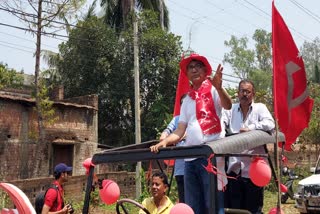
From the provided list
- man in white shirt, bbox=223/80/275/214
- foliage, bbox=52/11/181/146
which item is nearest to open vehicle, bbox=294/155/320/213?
man in white shirt, bbox=223/80/275/214

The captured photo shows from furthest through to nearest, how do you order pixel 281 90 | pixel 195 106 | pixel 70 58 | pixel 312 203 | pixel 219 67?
pixel 70 58
pixel 312 203
pixel 281 90
pixel 195 106
pixel 219 67

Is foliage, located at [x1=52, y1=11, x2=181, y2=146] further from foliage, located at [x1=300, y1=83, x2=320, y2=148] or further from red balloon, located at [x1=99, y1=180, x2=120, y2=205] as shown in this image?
red balloon, located at [x1=99, y1=180, x2=120, y2=205]

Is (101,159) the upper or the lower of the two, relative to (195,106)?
lower

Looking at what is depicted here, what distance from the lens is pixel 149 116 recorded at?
79.0ft

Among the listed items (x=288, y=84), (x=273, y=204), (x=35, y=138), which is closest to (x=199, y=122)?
(x=288, y=84)

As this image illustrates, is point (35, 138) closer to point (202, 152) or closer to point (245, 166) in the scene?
point (245, 166)

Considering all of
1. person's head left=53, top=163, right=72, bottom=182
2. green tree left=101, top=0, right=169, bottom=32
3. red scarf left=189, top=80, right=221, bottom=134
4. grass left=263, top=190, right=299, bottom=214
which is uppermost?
green tree left=101, top=0, right=169, bottom=32

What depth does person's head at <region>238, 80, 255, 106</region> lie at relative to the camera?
4.14m

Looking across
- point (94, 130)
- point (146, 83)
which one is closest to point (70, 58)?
point (146, 83)

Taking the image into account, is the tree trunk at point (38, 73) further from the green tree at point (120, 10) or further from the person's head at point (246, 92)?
the person's head at point (246, 92)

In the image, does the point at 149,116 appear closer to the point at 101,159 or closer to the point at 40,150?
the point at 40,150

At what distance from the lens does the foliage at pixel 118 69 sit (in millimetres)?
23406

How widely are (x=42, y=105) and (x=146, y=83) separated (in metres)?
9.39

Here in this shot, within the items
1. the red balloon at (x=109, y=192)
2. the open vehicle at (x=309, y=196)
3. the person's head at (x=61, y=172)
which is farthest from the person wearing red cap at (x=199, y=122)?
the open vehicle at (x=309, y=196)
